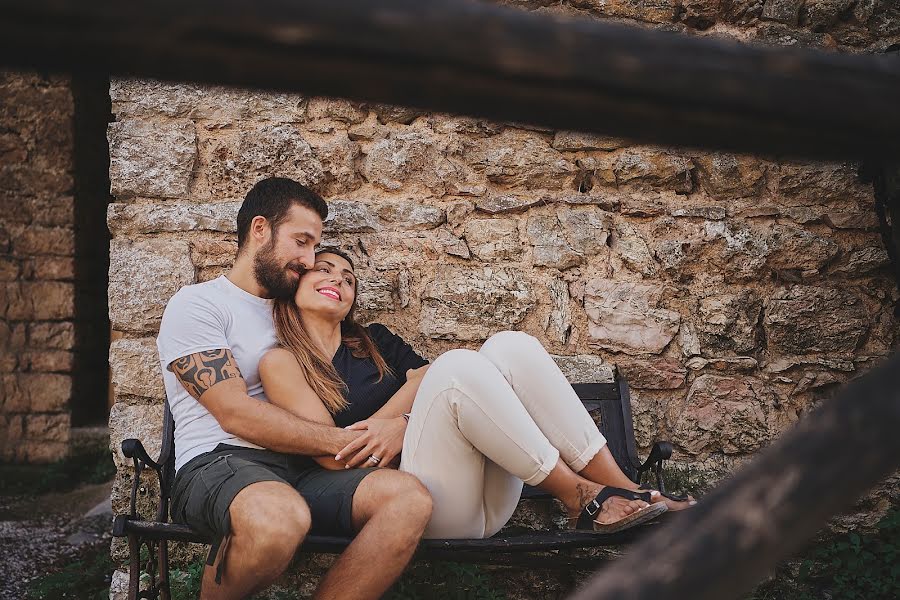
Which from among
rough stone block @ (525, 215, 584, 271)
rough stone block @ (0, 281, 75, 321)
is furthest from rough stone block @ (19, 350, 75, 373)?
rough stone block @ (525, 215, 584, 271)

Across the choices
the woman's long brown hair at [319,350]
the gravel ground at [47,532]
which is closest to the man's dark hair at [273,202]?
the woman's long brown hair at [319,350]

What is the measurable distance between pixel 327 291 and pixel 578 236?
3.51 ft

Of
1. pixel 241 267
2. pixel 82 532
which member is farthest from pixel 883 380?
pixel 82 532

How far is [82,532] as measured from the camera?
3.83m

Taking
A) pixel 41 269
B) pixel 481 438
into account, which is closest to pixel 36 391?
pixel 41 269

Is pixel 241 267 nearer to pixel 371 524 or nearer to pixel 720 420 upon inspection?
pixel 371 524

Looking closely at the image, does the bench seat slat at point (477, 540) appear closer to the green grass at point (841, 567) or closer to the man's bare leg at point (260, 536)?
the man's bare leg at point (260, 536)

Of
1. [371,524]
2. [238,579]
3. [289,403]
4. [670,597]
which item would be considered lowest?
[238,579]

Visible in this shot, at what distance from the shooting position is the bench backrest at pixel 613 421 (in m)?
2.68

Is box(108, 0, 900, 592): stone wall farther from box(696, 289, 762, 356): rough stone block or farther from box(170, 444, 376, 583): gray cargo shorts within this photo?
box(170, 444, 376, 583): gray cargo shorts

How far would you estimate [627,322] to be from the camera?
307 cm

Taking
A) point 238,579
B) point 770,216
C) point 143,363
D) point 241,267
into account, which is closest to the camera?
point 238,579

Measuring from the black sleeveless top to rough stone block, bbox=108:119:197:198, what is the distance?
0.99 metres

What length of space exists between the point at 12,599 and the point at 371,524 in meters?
1.83
